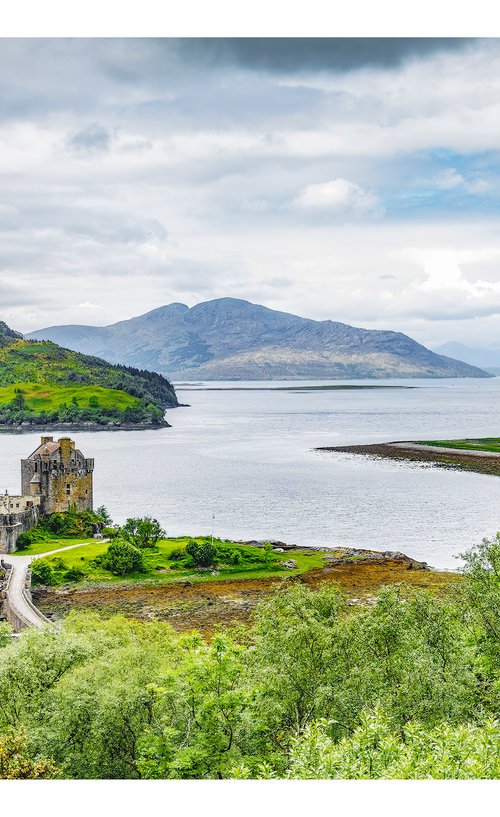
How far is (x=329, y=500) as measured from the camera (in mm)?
75688

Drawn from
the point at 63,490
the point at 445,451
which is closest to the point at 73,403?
the point at 445,451

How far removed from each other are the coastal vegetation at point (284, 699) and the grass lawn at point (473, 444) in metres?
93.1

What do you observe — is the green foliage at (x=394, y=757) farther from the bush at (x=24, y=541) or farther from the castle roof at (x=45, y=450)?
the castle roof at (x=45, y=450)

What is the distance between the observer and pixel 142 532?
5538 centimetres

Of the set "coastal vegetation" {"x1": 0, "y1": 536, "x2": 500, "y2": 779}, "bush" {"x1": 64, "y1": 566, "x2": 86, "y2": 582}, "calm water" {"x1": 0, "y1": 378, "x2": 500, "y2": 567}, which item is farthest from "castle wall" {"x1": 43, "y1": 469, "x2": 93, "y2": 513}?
"coastal vegetation" {"x1": 0, "y1": 536, "x2": 500, "y2": 779}

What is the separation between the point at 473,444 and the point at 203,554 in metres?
73.1

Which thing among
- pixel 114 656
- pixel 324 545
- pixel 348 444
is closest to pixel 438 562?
pixel 324 545

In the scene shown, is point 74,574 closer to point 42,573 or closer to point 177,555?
point 42,573

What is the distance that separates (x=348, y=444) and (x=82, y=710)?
108288 mm

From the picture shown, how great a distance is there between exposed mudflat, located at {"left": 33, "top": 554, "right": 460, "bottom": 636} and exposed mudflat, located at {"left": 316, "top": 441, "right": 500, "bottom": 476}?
45668 mm

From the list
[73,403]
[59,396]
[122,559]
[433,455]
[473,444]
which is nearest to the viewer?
[122,559]

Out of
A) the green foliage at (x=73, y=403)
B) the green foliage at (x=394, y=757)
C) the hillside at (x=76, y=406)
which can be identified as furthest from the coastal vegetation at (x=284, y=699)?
the green foliage at (x=73, y=403)
